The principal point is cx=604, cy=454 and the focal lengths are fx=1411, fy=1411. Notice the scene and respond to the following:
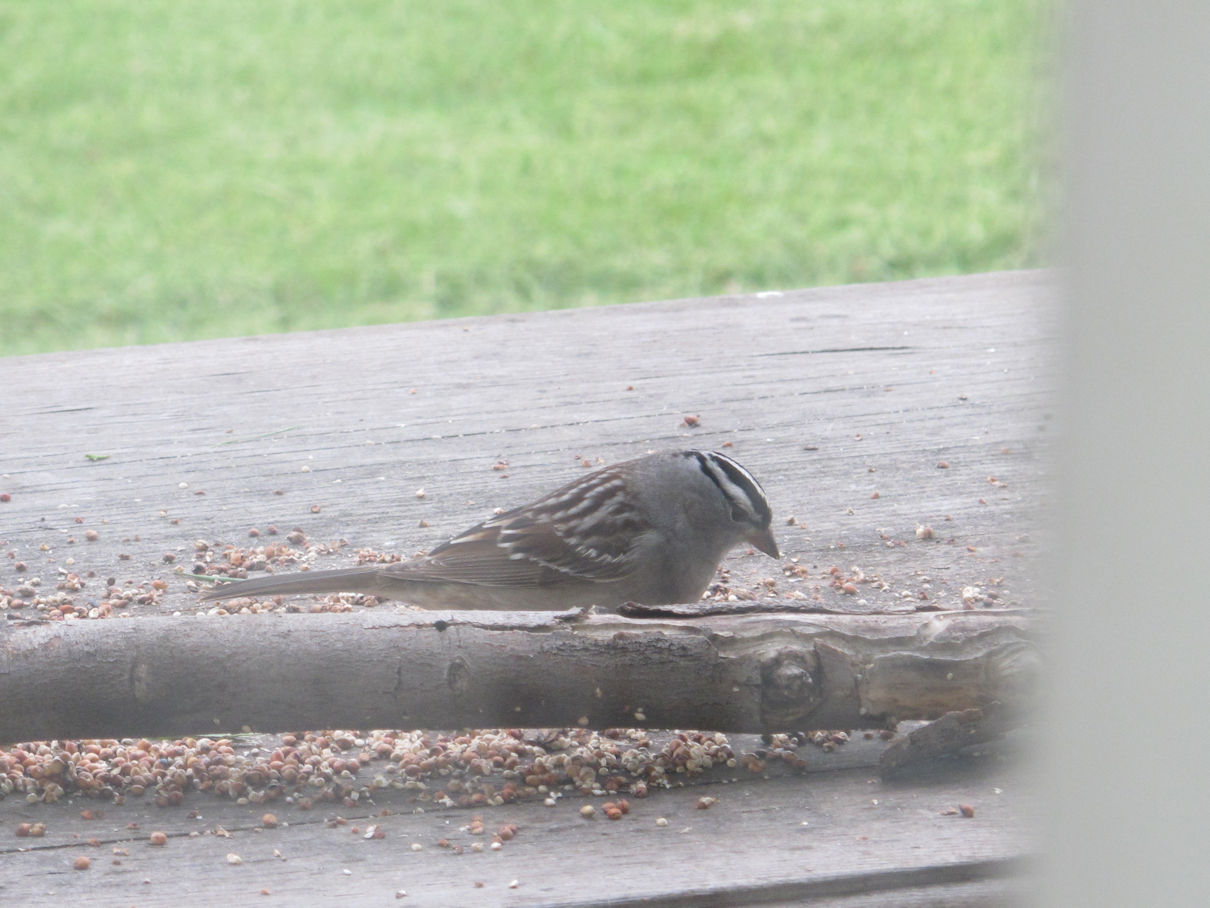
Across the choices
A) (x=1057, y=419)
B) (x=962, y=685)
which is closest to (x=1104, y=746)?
(x=1057, y=419)

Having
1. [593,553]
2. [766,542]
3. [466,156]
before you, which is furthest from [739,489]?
[466,156]

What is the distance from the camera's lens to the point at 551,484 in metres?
2.34

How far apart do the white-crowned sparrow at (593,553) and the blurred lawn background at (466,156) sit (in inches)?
97.6

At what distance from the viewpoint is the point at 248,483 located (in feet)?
7.62

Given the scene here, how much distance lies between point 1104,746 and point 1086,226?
0.52ft

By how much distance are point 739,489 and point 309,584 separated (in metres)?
0.60

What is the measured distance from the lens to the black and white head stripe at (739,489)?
6.44ft

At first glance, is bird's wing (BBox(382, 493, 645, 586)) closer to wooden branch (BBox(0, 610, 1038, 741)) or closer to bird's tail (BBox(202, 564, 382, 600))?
bird's tail (BBox(202, 564, 382, 600))

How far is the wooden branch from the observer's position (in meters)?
1.48

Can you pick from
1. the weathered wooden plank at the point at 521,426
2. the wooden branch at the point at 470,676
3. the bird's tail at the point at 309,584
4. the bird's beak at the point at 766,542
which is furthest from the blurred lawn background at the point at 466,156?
the wooden branch at the point at 470,676

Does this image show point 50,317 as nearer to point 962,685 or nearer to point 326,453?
point 326,453

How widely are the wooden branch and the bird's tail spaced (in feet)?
1.06

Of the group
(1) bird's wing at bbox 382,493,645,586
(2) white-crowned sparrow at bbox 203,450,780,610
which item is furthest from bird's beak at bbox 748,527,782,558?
(1) bird's wing at bbox 382,493,645,586

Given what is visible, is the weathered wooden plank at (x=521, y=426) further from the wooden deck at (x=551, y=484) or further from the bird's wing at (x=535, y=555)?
the bird's wing at (x=535, y=555)
